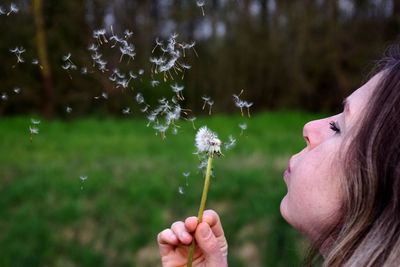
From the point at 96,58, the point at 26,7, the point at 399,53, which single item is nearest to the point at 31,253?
the point at 96,58

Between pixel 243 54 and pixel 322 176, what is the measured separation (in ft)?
31.1

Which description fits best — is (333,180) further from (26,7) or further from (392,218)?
(26,7)

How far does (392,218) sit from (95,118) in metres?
7.76

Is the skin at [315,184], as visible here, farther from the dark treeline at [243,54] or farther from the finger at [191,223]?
the dark treeline at [243,54]

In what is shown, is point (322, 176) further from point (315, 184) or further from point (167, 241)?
point (167, 241)

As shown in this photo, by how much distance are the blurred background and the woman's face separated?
0.17 metres

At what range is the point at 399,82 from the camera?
1.46m

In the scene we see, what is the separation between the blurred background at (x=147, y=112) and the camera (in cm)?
477

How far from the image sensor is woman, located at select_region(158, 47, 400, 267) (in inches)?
54.4

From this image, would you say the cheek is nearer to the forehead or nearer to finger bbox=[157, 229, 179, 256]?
the forehead

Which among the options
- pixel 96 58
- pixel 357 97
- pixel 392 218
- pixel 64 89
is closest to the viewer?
pixel 392 218

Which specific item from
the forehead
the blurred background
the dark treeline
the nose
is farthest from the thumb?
the dark treeline

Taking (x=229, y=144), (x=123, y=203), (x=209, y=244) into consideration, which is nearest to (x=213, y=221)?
(x=209, y=244)

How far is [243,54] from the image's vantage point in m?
10.9
